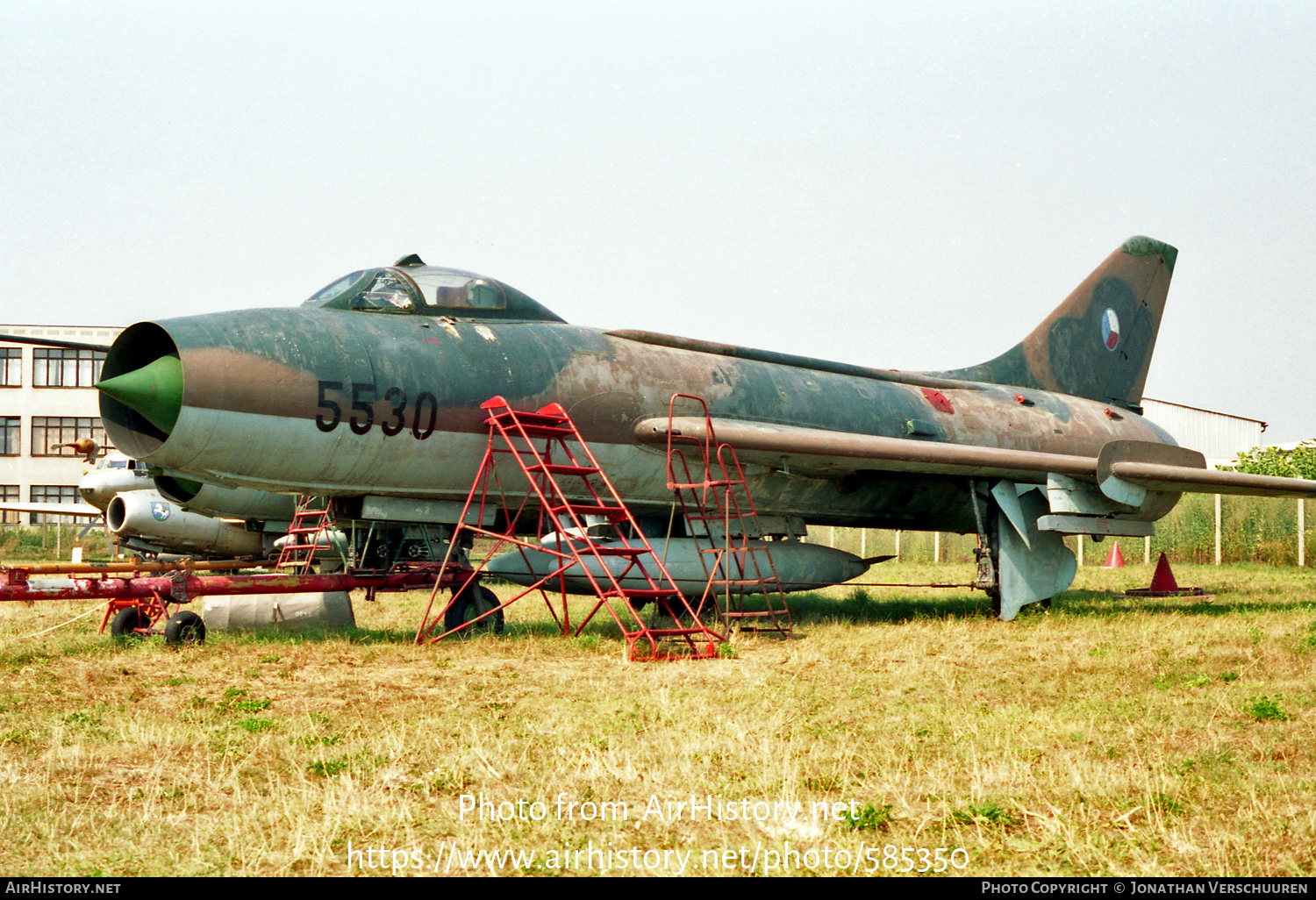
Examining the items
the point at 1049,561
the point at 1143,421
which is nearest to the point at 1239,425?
the point at 1143,421

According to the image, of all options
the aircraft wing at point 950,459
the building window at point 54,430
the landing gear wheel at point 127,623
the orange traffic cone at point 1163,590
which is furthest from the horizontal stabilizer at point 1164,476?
the building window at point 54,430

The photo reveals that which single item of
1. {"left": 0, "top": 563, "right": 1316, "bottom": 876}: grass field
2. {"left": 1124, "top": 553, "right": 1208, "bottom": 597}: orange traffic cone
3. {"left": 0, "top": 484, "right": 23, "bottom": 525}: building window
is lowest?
{"left": 0, "top": 484, "right": 23, "bottom": 525}: building window

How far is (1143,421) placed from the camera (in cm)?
1742

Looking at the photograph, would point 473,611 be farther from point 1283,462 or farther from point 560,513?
point 1283,462

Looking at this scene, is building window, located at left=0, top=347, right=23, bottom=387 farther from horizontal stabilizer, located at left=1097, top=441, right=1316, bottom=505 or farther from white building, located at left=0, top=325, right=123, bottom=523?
horizontal stabilizer, located at left=1097, top=441, right=1316, bottom=505

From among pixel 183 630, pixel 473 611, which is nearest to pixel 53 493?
pixel 473 611

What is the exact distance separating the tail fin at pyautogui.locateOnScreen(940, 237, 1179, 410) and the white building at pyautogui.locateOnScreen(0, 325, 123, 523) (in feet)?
160

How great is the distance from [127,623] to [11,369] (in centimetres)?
5163

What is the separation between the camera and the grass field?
13.3ft

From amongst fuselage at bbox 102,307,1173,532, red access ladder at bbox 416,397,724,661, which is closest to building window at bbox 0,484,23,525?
red access ladder at bbox 416,397,724,661

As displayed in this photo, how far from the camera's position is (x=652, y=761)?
5.46 m

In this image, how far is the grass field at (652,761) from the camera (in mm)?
4039

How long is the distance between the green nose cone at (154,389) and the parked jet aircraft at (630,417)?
0.02 m

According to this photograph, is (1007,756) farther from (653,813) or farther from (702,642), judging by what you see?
(702,642)
